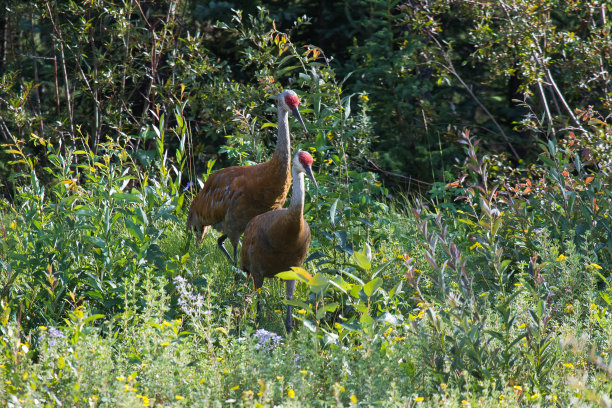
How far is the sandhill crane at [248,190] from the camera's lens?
213 inches

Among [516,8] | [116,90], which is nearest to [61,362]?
[516,8]

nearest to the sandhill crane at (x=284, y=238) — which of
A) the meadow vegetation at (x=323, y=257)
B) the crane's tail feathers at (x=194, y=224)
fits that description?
the meadow vegetation at (x=323, y=257)

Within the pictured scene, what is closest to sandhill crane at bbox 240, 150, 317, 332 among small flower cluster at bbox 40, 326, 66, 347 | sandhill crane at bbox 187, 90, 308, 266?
sandhill crane at bbox 187, 90, 308, 266

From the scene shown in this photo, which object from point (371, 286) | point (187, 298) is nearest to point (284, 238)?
point (187, 298)

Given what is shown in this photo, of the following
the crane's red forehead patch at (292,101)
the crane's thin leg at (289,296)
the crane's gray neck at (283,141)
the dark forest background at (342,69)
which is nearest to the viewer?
the crane's thin leg at (289,296)

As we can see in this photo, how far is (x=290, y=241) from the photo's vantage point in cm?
473

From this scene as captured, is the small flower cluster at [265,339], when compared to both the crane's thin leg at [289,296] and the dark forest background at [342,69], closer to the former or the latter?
the crane's thin leg at [289,296]

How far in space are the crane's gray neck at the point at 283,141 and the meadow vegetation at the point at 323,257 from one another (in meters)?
0.25

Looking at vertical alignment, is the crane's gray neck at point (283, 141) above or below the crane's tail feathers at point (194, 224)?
above

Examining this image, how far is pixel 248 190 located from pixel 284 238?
1005 mm

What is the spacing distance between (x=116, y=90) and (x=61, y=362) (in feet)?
18.0

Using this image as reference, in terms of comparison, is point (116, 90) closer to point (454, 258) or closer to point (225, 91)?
point (225, 91)

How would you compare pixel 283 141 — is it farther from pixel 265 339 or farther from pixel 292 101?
pixel 265 339

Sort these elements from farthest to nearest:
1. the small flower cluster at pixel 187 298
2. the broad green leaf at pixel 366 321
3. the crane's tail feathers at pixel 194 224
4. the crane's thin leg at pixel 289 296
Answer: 1. the crane's tail feathers at pixel 194 224
2. the crane's thin leg at pixel 289 296
3. the small flower cluster at pixel 187 298
4. the broad green leaf at pixel 366 321
